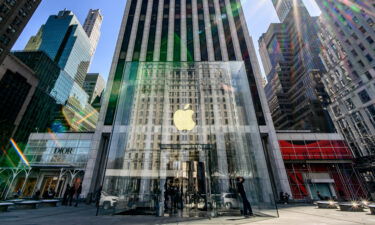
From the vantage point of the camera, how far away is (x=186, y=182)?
9.56 meters

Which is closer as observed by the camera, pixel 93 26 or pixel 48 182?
pixel 48 182

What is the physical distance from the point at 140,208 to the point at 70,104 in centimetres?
11156

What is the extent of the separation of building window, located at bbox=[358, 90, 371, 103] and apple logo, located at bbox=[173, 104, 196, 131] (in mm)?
56616

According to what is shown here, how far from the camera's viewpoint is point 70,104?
96.7 meters

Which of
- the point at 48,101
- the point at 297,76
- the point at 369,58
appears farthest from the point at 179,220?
the point at 48,101

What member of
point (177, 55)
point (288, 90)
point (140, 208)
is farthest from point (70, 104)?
point (288, 90)

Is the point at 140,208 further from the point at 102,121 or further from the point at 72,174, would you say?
the point at 72,174

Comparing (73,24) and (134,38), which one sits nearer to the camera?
(134,38)

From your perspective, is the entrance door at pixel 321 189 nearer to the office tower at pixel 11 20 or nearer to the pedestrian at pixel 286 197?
the pedestrian at pixel 286 197

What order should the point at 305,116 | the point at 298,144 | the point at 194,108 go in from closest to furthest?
1. the point at 194,108
2. the point at 298,144
3. the point at 305,116

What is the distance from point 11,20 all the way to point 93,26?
138 m

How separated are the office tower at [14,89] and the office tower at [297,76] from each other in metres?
99.6

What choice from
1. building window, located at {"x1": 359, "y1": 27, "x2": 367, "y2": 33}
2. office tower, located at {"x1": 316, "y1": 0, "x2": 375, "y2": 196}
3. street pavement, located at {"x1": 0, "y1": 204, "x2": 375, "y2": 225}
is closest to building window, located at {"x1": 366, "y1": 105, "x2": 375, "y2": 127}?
office tower, located at {"x1": 316, "y1": 0, "x2": 375, "y2": 196}

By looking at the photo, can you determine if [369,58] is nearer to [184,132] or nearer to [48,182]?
[184,132]
